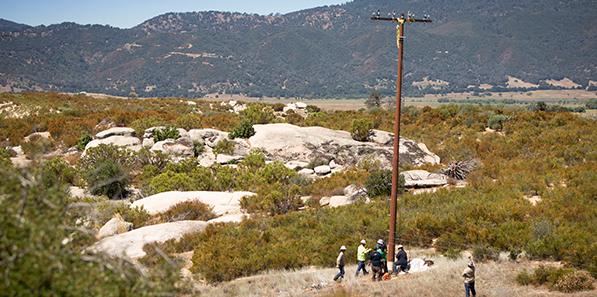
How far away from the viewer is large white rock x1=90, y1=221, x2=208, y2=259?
12359 mm

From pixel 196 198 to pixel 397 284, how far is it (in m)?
11.4

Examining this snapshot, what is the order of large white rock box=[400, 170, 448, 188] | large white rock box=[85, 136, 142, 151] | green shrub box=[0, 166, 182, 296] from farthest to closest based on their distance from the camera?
large white rock box=[85, 136, 142, 151]
large white rock box=[400, 170, 448, 188]
green shrub box=[0, 166, 182, 296]

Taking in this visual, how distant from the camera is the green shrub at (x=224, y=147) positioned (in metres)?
27.7

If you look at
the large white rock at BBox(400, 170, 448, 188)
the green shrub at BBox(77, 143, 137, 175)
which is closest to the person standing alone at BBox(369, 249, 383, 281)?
the large white rock at BBox(400, 170, 448, 188)

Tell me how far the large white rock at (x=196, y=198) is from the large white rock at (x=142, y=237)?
2319mm

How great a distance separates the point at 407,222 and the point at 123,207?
39.2 ft

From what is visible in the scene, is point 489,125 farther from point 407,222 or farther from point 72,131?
point 72,131

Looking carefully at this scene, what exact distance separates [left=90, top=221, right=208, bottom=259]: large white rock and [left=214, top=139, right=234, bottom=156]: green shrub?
40.2ft

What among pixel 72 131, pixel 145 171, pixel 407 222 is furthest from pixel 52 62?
pixel 407 222

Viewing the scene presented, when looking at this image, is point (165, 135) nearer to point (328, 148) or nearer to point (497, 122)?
point (328, 148)

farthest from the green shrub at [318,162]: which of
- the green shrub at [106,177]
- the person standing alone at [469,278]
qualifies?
the person standing alone at [469,278]

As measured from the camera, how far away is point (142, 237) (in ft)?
44.1

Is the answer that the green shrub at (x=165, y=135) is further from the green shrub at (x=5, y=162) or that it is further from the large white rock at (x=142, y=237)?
the large white rock at (x=142, y=237)

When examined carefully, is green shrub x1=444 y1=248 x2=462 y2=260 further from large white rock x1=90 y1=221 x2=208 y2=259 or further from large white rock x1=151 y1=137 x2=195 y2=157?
large white rock x1=151 y1=137 x2=195 y2=157
